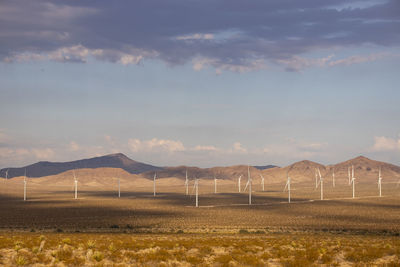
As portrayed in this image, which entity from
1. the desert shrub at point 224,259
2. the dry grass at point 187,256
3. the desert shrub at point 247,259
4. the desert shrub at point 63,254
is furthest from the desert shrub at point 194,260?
the desert shrub at point 63,254

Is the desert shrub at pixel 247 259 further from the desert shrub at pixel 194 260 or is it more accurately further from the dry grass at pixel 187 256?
the desert shrub at pixel 194 260

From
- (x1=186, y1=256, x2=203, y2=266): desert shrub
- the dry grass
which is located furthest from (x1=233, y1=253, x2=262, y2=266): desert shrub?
(x1=186, y1=256, x2=203, y2=266): desert shrub

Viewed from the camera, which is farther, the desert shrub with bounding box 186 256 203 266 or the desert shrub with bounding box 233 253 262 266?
the desert shrub with bounding box 186 256 203 266

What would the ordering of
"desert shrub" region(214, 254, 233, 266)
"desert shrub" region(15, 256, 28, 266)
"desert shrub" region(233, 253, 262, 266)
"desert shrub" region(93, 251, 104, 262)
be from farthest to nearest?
"desert shrub" region(93, 251, 104, 262), "desert shrub" region(214, 254, 233, 266), "desert shrub" region(233, 253, 262, 266), "desert shrub" region(15, 256, 28, 266)

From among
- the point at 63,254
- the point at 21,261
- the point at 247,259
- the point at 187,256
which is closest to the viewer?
the point at 21,261

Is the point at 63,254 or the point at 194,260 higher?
the point at 63,254

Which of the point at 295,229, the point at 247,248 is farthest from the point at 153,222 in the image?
the point at 247,248

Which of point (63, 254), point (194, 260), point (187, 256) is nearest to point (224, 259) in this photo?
point (194, 260)

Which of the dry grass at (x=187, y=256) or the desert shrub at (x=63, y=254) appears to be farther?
the desert shrub at (x=63, y=254)

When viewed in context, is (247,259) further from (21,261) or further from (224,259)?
(21,261)

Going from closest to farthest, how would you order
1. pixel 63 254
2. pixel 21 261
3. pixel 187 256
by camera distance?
1. pixel 21 261
2. pixel 63 254
3. pixel 187 256

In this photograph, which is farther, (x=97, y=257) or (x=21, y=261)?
(x=97, y=257)

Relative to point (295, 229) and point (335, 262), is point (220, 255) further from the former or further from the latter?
point (295, 229)

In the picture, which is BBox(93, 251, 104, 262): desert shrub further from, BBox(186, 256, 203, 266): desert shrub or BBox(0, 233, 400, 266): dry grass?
BBox(186, 256, 203, 266): desert shrub
